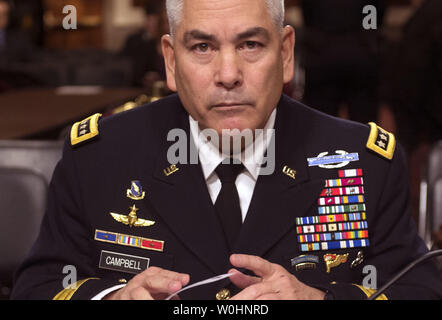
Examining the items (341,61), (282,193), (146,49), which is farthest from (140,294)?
(146,49)

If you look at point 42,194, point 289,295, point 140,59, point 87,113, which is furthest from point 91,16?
point 289,295

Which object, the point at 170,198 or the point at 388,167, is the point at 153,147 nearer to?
the point at 170,198

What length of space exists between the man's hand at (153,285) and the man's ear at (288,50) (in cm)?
45

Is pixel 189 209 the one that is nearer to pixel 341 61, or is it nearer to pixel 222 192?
pixel 222 192

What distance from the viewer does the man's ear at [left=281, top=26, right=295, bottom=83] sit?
1142 millimetres

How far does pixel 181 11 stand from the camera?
1.07m

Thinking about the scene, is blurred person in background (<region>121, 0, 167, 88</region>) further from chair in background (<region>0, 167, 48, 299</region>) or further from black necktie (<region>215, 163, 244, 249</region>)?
black necktie (<region>215, 163, 244, 249</region>)

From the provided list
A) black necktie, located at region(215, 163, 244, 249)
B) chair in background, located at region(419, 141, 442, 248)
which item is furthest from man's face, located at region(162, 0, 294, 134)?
chair in background, located at region(419, 141, 442, 248)

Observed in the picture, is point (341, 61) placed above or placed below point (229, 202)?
above

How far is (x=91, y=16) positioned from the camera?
11273 millimetres

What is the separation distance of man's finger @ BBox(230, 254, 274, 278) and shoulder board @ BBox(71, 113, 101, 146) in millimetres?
473

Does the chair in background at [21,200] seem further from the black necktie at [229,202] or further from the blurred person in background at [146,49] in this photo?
the blurred person in background at [146,49]

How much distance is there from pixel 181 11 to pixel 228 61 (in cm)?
13

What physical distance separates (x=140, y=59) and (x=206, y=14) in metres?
4.90
